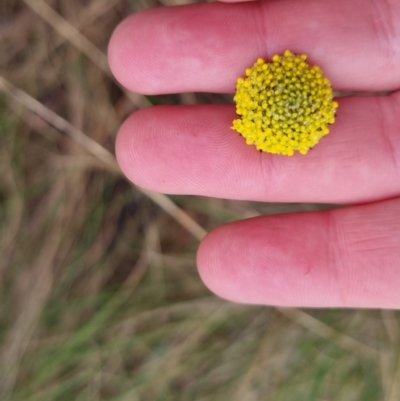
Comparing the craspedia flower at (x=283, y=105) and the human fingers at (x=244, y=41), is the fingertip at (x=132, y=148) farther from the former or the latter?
the craspedia flower at (x=283, y=105)

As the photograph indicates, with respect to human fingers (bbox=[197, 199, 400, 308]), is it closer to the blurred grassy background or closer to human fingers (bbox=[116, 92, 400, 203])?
human fingers (bbox=[116, 92, 400, 203])

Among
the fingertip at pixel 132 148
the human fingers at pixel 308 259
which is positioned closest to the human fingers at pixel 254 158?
the fingertip at pixel 132 148

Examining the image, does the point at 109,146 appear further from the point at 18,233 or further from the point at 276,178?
the point at 276,178

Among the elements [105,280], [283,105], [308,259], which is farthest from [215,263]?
[105,280]

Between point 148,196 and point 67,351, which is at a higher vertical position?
point 148,196

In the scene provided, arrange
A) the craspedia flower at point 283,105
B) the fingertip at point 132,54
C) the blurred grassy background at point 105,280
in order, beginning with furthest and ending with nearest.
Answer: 1. the blurred grassy background at point 105,280
2. the fingertip at point 132,54
3. the craspedia flower at point 283,105

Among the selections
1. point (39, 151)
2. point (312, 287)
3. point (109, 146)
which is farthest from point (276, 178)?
point (39, 151)

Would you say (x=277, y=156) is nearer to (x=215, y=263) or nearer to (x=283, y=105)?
(x=283, y=105)
